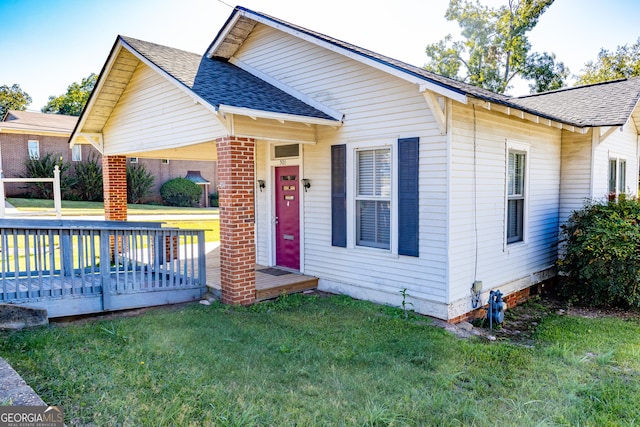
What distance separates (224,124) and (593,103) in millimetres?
8388

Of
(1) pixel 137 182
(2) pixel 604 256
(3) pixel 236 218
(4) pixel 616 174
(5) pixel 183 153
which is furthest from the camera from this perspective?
(1) pixel 137 182

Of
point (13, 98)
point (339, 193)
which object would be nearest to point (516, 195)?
point (339, 193)

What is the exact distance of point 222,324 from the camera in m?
5.64

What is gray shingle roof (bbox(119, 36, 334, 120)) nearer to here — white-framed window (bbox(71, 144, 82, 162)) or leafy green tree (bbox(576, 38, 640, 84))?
white-framed window (bbox(71, 144, 82, 162))

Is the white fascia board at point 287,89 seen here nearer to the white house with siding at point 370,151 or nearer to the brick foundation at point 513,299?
the white house with siding at point 370,151

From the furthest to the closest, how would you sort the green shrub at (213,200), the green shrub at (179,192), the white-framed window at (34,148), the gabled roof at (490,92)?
1. the green shrub at (213,200)
2. the green shrub at (179,192)
3. the white-framed window at (34,148)
4. the gabled roof at (490,92)

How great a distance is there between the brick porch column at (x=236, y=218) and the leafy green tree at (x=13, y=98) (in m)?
56.8

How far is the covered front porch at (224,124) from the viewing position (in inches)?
250

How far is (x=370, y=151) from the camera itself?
22.3 feet

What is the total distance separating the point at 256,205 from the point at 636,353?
21.9 ft

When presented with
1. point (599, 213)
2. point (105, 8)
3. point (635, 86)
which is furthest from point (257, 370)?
point (635, 86)

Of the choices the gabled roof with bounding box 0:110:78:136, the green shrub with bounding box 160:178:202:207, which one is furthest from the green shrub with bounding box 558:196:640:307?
the green shrub with bounding box 160:178:202:207

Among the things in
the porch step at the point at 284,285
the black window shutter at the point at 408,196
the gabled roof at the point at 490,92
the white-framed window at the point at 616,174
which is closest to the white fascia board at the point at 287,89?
the gabled roof at the point at 490,92

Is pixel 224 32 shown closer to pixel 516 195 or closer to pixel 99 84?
pixel 99 84
